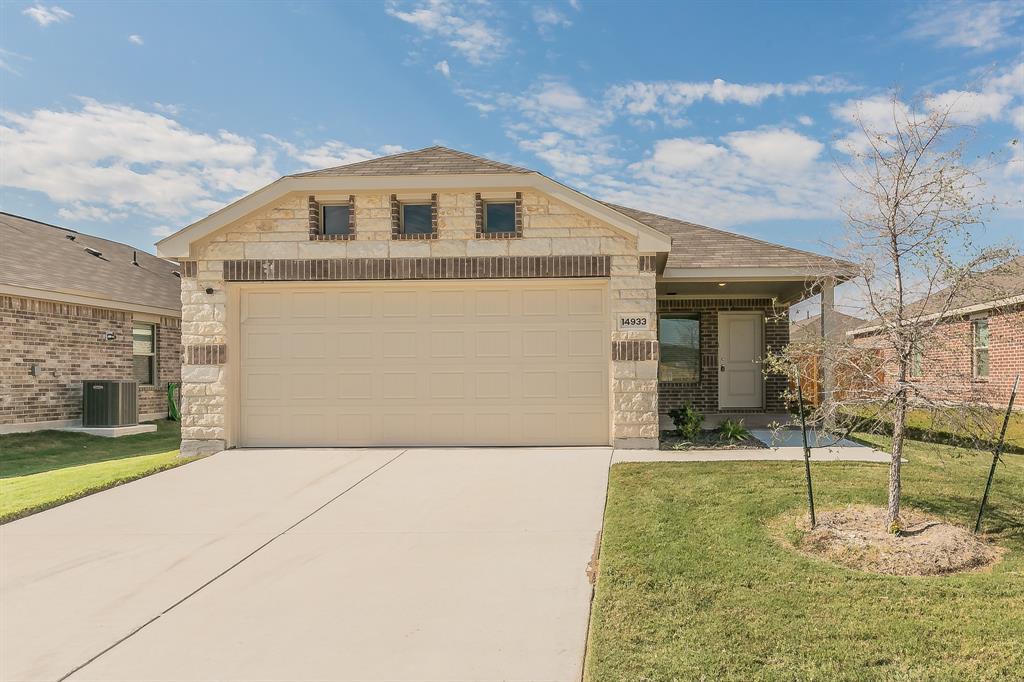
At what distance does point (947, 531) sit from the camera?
5.08 m

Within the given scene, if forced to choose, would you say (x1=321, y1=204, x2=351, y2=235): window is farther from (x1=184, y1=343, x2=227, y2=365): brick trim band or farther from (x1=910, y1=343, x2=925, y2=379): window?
(x1=910, y1=343, x2=925, y2=379): window

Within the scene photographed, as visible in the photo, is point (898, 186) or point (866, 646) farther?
point (898, 186)

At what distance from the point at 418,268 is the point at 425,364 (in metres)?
1.56

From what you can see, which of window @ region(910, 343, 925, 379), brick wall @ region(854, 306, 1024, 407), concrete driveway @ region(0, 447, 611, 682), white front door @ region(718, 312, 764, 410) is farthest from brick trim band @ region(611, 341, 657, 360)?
white front door @ region(718, 312, 764, 410)

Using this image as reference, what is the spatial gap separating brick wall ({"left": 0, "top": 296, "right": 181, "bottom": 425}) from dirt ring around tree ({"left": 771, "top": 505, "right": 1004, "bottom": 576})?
603 inches

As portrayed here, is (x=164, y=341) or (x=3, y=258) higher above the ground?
(x=3, y=258)

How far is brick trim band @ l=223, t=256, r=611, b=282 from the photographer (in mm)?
9547

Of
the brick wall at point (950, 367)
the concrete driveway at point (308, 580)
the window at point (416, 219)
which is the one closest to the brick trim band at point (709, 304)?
the window at point (416, 219)

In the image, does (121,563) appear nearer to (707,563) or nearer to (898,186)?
(707,563)

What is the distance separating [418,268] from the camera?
9664 mm

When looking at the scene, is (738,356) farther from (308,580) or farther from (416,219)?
(308,580)

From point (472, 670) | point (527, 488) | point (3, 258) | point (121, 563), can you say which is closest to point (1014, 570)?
point (472, 670)

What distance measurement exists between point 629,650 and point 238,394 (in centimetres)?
845

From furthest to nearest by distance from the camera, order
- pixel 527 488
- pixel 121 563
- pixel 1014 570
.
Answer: pixel 527 488 → pixel 121 563 → pixel 1014 570
